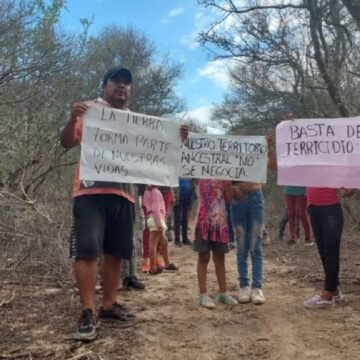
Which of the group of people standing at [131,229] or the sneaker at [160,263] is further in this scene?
the sneaker at [160,263]

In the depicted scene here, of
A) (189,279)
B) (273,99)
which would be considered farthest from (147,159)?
(273,99)

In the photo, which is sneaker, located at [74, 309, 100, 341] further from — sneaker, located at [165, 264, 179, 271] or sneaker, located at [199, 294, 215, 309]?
sneaker, located at [165, 264, 179, 271]

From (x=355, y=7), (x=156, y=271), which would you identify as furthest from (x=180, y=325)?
(x=355, y=7)

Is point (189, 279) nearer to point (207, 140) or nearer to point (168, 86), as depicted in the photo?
point (207, 140)

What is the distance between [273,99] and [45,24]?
375 inches

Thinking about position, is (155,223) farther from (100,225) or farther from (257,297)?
(100,225)

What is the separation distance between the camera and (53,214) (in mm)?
6668

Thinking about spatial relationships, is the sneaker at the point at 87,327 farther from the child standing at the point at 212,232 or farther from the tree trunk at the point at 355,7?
the tree trunk at the point at 355,7

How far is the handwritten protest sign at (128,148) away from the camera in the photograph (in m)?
4.39

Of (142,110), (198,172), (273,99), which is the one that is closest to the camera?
(198,172)

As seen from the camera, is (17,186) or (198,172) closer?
(198,172)

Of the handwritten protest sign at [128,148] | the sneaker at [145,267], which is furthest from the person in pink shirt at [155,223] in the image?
the handwritten protest sign at [128,148]

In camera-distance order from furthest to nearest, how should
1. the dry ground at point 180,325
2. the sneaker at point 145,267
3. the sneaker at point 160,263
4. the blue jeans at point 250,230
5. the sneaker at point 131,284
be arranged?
the sneaker at point 160,263, the sneaker at point 145,267, the sneaker at point 131,284, the blue jeans at point 250,230, the dry ground at point 180,325

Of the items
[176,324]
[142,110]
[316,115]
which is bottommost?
[176,324]
